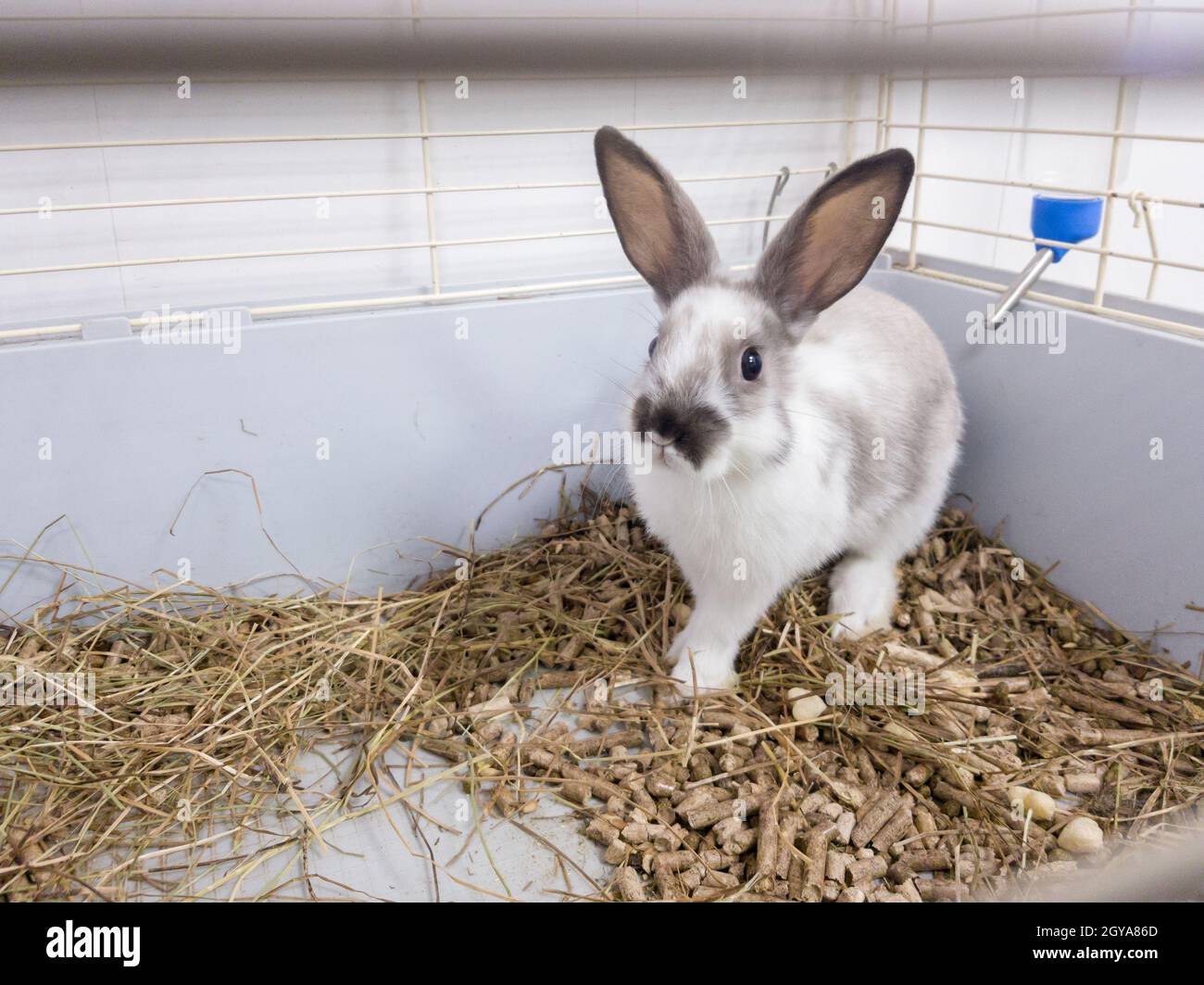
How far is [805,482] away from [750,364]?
23 cm

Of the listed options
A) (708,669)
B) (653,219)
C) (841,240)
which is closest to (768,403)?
(841,240)

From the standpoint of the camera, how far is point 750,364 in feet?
5.11

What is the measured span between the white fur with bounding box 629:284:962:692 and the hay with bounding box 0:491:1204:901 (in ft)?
0.31

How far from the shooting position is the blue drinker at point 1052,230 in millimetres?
2031

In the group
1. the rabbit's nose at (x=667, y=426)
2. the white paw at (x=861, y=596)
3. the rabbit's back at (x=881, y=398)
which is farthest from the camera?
the white paw at (x=861, y=596)

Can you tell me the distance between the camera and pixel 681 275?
5.61 ft

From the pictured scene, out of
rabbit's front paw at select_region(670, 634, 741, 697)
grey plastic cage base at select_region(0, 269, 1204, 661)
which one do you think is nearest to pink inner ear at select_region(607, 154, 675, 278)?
grey plastic cage base at select_region(0, 269, 1204, 661)

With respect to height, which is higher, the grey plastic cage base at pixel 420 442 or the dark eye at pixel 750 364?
the dark eye at pixel 750 364

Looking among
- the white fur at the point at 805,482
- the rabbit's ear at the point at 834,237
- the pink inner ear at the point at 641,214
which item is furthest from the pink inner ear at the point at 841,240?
the pink inner ear at the point at 641,214

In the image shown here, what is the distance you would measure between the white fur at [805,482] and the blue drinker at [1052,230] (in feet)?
0.66

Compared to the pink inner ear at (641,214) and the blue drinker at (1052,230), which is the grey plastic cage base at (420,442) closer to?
the blue drinker at (1052,230)

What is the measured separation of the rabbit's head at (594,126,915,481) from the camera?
4.82ft
